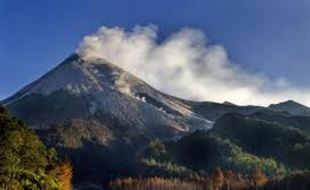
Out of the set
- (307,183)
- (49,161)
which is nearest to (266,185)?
(307,183)

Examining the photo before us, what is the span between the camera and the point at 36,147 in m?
71.0

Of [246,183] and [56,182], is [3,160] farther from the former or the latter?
[246,183]

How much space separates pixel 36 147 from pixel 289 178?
121273mm

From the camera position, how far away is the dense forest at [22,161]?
62406 millimetres

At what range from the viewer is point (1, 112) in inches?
2938

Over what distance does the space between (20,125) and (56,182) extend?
8697 mm

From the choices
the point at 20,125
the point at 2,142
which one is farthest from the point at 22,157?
the point at 20,125

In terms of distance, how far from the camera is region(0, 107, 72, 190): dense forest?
62.4 metres

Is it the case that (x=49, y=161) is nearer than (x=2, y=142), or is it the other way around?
(x=2, y=142)

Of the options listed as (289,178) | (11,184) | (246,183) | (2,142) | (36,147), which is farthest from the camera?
(246,183)

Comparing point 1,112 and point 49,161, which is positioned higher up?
point 1,112

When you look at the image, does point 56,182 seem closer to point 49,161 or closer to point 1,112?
point 49,161

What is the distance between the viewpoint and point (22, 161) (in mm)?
65625

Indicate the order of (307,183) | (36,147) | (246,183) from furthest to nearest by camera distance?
(246,183)
(307,183)
(36,147)
